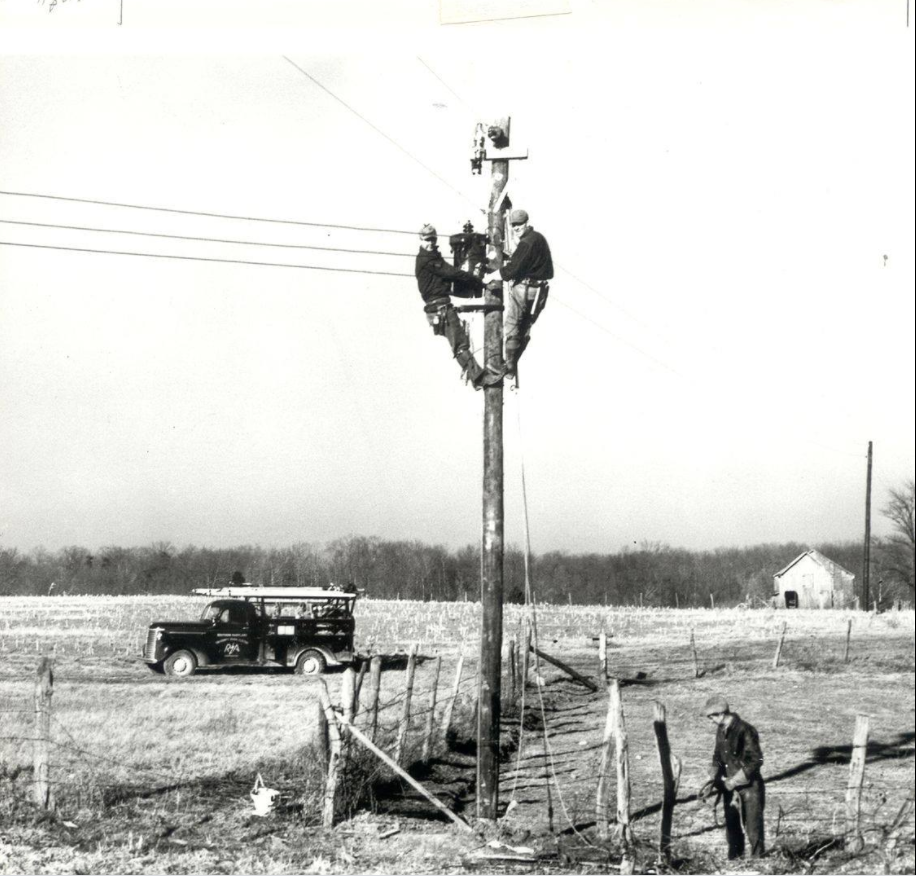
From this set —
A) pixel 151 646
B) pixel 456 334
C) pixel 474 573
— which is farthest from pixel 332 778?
pixel 474 573

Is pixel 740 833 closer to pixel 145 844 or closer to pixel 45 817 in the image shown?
pixel 145 844

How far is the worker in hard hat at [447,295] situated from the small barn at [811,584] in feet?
134

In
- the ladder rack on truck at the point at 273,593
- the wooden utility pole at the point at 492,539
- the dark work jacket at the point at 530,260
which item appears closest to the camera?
the dark work jacket at the point at 530,260

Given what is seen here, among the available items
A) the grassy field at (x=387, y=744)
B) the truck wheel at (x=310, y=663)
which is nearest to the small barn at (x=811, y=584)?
the grassy field at (x=387, y=744)

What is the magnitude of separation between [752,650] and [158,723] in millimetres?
17077

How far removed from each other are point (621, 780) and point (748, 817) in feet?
3.45

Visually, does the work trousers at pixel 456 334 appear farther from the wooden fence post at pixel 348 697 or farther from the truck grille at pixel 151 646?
the truck grille at pixel 151 646

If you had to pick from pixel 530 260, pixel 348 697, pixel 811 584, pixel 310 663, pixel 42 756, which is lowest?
pixel 310 663

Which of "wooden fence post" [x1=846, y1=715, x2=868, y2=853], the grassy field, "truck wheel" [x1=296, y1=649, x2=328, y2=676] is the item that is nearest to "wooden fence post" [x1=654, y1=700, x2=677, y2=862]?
the grassy field

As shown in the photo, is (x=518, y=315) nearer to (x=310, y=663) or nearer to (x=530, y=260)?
(x=530, y=260)

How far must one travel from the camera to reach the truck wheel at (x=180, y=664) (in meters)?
20.9

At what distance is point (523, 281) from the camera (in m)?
8.50

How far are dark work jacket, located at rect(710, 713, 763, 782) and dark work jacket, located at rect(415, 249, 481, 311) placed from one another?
14.2 ft

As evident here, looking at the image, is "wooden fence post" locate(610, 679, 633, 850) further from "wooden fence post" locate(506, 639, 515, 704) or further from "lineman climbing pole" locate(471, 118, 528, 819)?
"wooden fence post" locate(506, 639, 515, 704)
